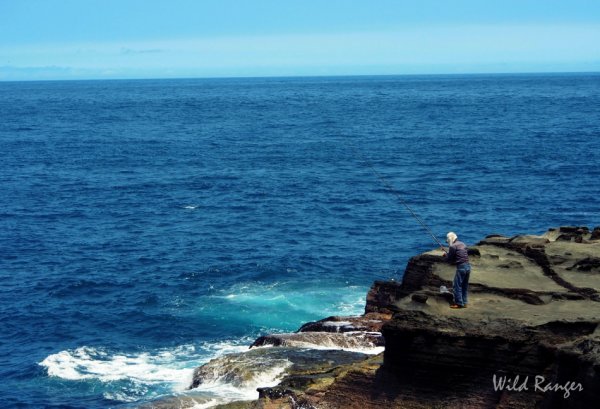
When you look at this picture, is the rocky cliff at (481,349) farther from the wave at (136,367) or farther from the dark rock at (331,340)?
the wave at (136,367)

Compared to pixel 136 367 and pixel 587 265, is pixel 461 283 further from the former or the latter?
pixel 136 367

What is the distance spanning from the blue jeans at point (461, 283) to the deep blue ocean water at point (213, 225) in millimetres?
12010

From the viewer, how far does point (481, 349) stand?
20438mm

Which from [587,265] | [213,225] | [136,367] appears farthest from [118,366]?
[213,225]

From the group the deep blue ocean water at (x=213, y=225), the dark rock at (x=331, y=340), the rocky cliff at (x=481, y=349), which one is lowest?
the deep blue ocean water at (x=213, y=225)

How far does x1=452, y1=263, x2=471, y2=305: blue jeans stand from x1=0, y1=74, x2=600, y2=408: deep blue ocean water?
1201 cm

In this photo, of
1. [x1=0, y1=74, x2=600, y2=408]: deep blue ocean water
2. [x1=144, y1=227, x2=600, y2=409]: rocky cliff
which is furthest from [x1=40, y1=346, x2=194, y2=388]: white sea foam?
[x1=144, y1=227, x2=600, y2=409]: rocky cliff

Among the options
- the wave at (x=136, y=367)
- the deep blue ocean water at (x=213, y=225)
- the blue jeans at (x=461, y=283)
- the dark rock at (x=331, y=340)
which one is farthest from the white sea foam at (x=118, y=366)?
the blue jeans at (x=461, y=283)

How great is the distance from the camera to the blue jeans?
859 inches

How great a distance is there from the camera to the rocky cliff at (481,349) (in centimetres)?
1970

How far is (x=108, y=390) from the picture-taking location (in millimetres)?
30406

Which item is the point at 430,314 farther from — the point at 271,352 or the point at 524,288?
the point at 271,352

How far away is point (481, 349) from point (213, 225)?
37.8 metres

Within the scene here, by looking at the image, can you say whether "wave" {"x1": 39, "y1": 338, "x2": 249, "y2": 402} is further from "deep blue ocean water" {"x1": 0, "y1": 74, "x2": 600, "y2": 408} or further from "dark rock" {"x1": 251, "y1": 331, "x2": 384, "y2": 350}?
"dark rock" {"x1": 251, "y1": 331, "x2": 384, "y2": 350}
